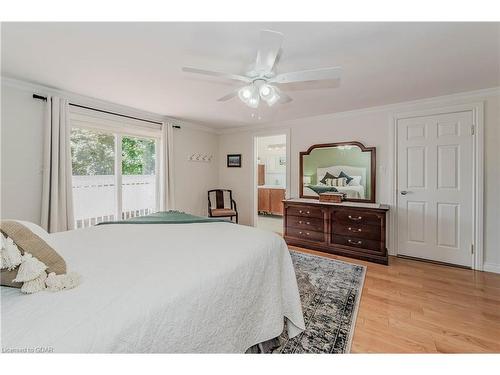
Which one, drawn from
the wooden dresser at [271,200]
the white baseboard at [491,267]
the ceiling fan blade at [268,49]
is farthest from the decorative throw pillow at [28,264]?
the wooden dresser at [271,200]

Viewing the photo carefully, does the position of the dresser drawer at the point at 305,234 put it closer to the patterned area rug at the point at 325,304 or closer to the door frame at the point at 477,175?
the patterned area rug at the point at 325,304

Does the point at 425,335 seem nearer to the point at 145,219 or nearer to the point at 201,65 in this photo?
the point at 145,219

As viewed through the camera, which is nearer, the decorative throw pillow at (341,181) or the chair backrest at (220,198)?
the decorative throw pillow at (341,181)

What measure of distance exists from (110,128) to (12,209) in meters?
1.48

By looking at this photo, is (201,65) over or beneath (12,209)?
over

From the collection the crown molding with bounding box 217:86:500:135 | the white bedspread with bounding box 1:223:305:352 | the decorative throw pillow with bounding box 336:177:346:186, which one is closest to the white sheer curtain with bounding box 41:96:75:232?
the white bedspread with bounding box 1:223:305:352

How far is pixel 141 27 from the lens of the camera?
155cm

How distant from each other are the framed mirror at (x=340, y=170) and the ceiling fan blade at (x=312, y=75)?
214cm

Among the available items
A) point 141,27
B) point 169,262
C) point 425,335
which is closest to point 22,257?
point 169,262

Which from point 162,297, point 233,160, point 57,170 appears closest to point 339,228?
point 233,160

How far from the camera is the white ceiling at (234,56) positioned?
5.15ft

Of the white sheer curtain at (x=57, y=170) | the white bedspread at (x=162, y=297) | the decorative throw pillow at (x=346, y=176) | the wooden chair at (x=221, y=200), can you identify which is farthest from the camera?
the wooden chair at (x=221, y=200)

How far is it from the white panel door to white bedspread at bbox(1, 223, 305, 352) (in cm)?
252

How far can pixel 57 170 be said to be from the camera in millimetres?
2639
